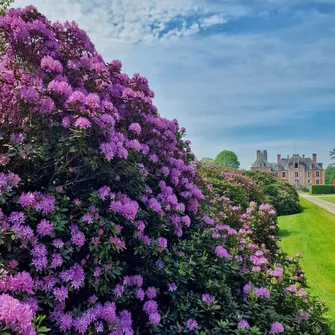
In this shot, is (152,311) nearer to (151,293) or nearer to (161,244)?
(151,293)

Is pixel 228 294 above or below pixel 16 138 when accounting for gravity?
below

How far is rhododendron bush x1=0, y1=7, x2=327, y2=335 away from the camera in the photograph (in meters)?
1.93

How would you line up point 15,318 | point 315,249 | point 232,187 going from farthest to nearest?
1. point 232,187
2. point 315,249
3. point 15,318

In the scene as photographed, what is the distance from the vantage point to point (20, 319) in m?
1.32

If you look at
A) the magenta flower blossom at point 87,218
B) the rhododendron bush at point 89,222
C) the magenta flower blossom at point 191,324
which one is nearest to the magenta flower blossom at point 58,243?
the rhododendron bush at point 89,222

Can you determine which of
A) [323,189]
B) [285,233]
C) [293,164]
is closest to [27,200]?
[285,233]

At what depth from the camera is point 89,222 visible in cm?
210

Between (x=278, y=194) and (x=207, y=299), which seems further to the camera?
(x=278, y=194)

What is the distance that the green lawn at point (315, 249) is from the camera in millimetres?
5967

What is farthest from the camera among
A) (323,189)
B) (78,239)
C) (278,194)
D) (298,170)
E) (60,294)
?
(298,170)

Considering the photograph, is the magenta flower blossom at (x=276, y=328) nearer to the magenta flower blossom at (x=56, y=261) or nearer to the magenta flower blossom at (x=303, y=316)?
the magenta flower blossom at (x=303, y=316)

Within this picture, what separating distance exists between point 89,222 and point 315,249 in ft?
28.2

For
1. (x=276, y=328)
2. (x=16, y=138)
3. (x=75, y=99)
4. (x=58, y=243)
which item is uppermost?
(x=75, y=99)

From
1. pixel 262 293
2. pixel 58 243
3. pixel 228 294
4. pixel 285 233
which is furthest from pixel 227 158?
pixel 58 243
